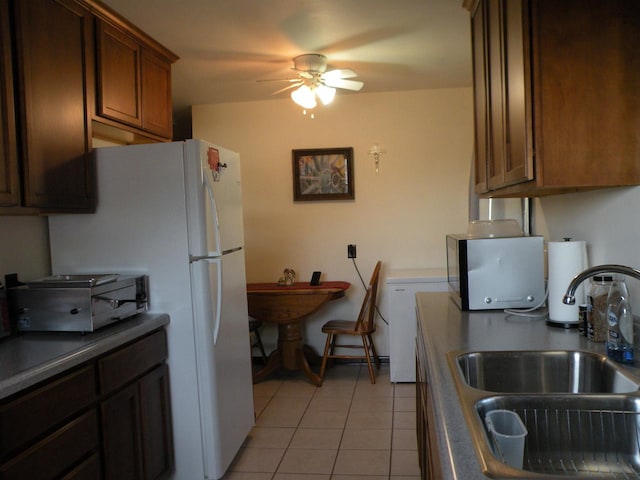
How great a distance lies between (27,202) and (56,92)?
0.51 meters

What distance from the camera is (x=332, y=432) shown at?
3102mm

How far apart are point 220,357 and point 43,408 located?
1010 millimetres

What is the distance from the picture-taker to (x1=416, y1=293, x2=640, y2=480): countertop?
3.10 feet

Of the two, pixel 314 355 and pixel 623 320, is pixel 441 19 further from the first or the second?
pixel 314 355

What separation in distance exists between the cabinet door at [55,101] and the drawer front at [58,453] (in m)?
0.90

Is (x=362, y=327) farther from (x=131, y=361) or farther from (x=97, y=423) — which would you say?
(x=97, y=423)

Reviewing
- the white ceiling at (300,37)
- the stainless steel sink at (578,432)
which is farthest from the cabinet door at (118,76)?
the stainless steel sink at (578,432)

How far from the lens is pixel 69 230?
247cm

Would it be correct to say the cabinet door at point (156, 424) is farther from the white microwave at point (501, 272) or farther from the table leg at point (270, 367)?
the table leg at point (270, 367)

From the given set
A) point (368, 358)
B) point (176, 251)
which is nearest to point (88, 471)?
point (176, 251)

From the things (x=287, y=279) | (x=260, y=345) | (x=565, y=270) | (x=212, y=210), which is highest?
(x=212, y=210)

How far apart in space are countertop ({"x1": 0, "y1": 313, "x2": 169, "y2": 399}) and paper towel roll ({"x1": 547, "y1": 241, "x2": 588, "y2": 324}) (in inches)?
66.4

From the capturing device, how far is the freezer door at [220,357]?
7.93 ft

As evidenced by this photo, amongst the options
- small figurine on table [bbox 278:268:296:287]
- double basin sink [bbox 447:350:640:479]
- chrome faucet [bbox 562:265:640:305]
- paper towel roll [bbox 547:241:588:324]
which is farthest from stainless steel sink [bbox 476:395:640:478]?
small figurine on table [bbox 278:268:296:287]
